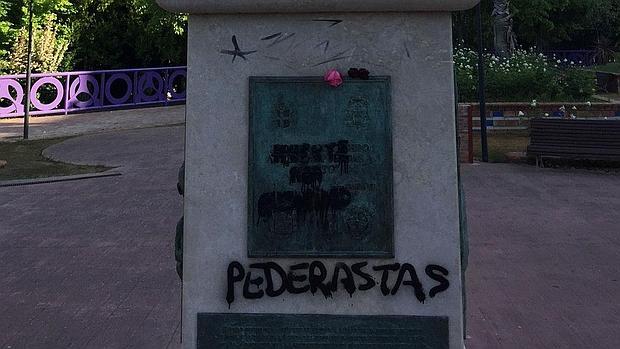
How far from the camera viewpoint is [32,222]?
828cm

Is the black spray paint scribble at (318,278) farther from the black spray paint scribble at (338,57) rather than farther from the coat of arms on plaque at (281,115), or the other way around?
the black spray paint scribble at (338,57)

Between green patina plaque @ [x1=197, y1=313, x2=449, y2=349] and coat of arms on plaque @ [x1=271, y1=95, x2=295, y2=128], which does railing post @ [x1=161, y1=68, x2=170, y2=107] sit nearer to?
coat of arms on plaque @ [x1=271, y1=95, x2=295, y2=128]

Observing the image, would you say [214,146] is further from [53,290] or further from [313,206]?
[53,290]

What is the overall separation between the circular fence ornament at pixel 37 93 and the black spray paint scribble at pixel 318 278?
20668 millimetres

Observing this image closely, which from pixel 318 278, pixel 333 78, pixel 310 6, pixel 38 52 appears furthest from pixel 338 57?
pixel 38 52

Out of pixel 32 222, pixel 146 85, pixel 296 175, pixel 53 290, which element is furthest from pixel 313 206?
pixel 146 85

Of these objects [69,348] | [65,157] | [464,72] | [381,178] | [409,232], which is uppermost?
[464,72]

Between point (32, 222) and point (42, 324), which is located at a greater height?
point (32, 222)

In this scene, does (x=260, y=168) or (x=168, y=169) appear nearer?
(x=260, y=168)

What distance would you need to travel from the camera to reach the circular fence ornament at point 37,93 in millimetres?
21453

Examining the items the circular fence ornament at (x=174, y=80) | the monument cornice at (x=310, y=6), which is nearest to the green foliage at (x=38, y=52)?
the circular fence ornament at (x=174, y=80)

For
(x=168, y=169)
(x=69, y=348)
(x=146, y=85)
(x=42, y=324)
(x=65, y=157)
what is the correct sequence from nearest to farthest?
(x=69, y=348) < (x=42, y=324) < (x=168, y=169) < (x=65, y=157) < (x=146, y=85)

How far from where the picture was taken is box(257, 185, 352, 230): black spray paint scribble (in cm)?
306

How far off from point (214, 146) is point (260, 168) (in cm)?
25
